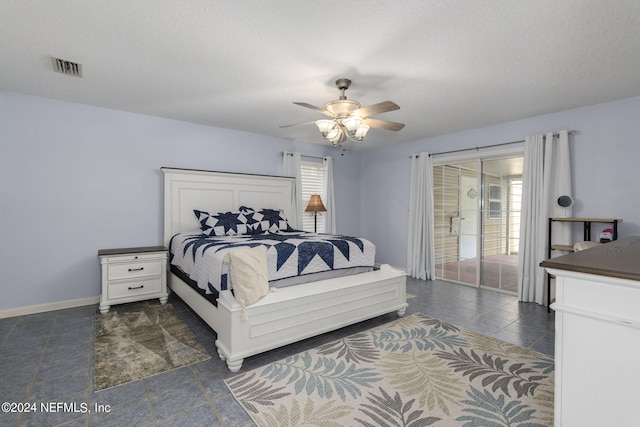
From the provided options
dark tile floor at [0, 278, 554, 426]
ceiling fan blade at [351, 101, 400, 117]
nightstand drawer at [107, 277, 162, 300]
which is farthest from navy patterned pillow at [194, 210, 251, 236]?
ceiling fan blade at [351, 101, 400, 117]

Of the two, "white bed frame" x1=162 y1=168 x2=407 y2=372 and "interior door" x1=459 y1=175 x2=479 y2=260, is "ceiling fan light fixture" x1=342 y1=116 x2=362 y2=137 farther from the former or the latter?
"interior door" x1=459 y1=175 x2=479 y2=260

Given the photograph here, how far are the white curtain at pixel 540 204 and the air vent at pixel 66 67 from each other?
16.4ft

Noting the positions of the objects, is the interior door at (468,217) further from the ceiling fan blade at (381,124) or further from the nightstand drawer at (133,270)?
the nightstand drawer at (133,270)

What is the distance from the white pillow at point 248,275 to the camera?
233 cm

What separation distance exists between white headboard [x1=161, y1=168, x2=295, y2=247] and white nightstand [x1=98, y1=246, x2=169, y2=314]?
1.45 ft

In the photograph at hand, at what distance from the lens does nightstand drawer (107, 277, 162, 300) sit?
3.45m

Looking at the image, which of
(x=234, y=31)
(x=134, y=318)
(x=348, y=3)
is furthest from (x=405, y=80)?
(x=134, y=318)

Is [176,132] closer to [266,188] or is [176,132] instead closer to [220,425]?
[266,188]

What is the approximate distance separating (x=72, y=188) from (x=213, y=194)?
63.4 inches

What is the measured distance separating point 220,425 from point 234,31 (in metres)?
2.48

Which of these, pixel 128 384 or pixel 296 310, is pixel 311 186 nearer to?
pixel 296 310

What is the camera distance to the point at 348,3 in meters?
1.84

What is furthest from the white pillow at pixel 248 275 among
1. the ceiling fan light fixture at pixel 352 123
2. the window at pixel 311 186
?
the window at pixel 311 186

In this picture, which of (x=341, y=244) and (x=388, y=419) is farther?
(x=341, y=244)
